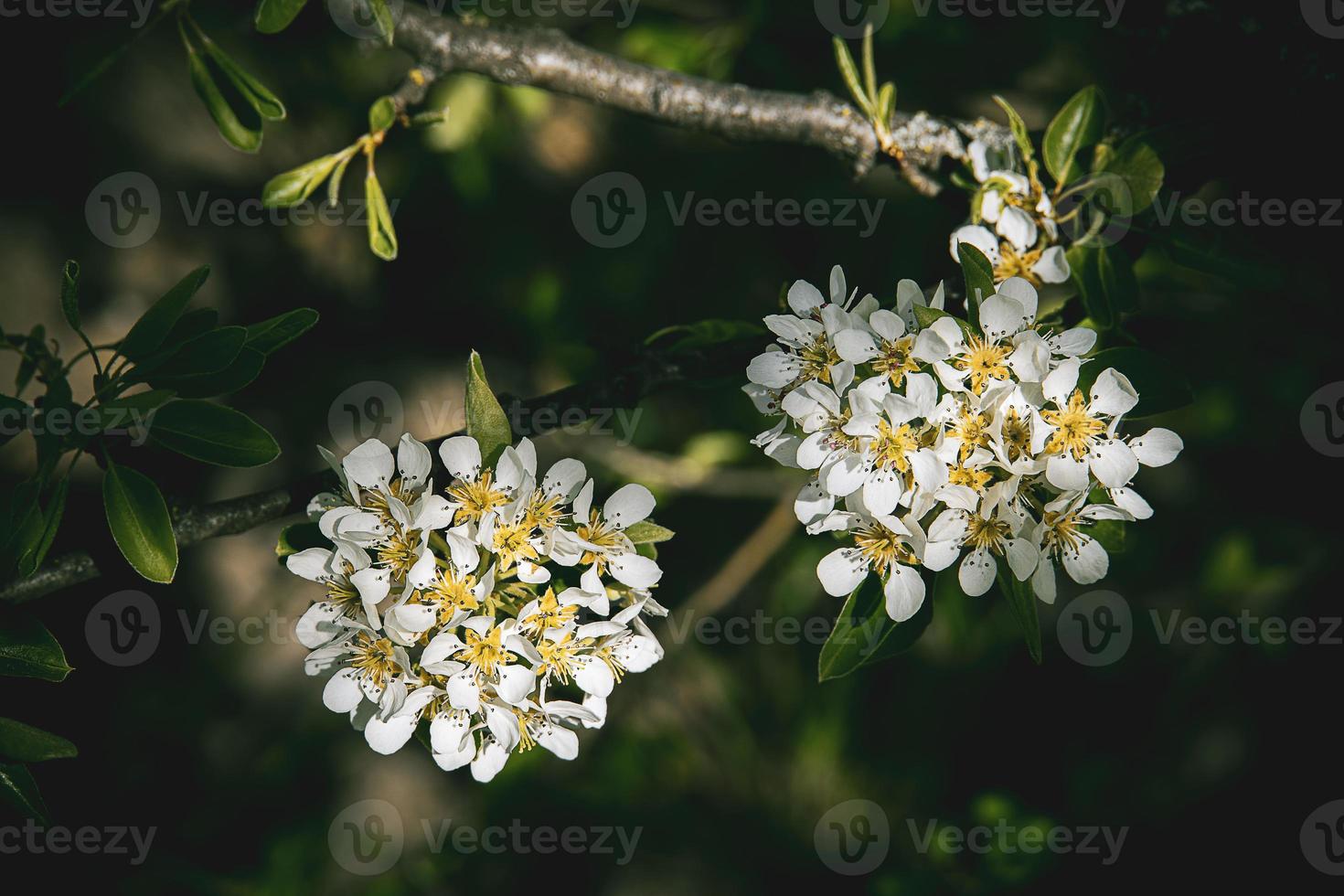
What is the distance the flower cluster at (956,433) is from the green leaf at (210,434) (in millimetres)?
697

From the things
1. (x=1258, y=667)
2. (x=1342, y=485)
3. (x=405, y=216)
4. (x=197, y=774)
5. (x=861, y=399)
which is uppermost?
(x=1342, y=485)

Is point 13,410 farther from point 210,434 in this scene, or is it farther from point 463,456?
point 463,456

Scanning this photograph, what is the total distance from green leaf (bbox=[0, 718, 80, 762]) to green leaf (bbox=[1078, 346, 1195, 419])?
1.52 meters

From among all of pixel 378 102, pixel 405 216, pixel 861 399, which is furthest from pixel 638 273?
pixel 861 399

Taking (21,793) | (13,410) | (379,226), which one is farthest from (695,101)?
(21,793)

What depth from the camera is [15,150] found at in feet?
8.93

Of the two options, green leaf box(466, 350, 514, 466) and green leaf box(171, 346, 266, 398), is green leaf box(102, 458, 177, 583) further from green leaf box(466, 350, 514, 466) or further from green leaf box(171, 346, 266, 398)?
green leaf box(466, 350, 514, 466)

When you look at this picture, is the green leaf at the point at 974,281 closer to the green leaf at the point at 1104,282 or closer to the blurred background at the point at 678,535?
the green leaf at the point at 1104,282

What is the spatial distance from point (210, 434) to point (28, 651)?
1.35 feet

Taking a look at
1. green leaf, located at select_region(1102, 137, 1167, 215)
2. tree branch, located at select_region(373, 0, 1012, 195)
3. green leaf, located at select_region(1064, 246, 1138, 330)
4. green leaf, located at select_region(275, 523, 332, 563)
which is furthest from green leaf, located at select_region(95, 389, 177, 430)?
green leaf, located at select_region(1102, 137, 1167, 215)

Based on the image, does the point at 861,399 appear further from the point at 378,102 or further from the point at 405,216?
the point at 405,216

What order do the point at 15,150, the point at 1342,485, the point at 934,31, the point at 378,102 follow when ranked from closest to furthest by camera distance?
the point at 378,102, the point at 934,31, the point at 1342,485, the point at 15,150

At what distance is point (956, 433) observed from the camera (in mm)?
1094

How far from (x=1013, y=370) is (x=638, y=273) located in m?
1.90
